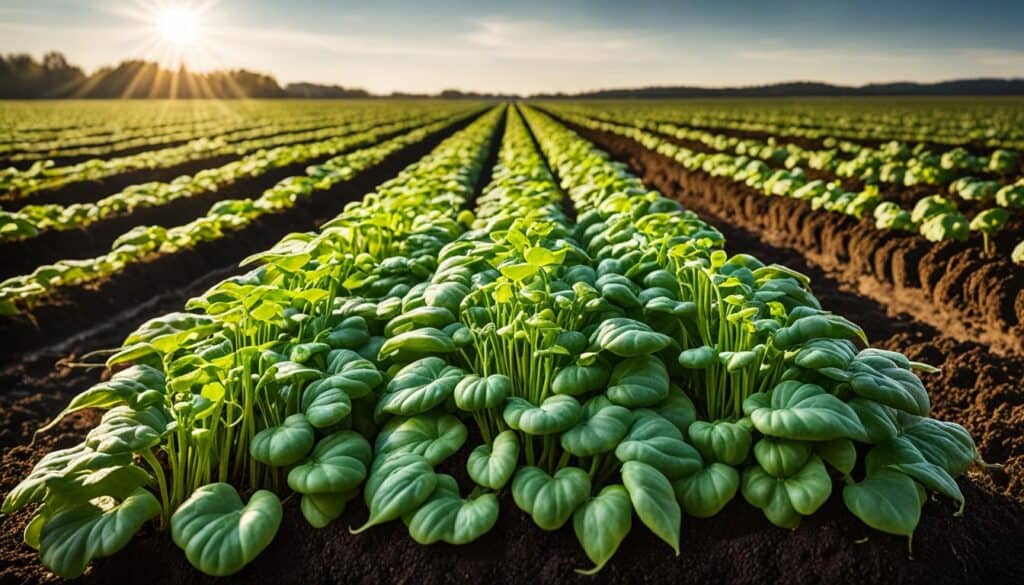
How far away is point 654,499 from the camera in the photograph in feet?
7.46

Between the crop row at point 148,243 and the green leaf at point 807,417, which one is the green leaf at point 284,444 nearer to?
the green leaf at point 807,417

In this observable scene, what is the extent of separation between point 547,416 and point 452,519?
502mm

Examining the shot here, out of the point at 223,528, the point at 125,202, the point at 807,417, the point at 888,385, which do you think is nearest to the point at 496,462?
the point at 223,528

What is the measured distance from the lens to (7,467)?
3.81 meters

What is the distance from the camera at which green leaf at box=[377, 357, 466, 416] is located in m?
2.71

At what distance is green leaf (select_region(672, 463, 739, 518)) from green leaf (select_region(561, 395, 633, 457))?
282mm

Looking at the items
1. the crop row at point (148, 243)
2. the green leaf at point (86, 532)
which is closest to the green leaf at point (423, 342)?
the green leaf at point (86, 532)

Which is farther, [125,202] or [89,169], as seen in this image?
[89,169]

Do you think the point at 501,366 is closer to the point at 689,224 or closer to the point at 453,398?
the point at 453,398

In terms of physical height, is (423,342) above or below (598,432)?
above

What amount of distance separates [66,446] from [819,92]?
15220cm

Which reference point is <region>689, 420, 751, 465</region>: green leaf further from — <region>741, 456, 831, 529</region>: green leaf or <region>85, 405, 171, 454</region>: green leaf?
<region>85, 405, 171, 454</region>: green leaf

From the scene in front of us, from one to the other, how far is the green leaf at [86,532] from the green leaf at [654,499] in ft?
5.98

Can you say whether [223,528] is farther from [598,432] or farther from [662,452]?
[662,452]
